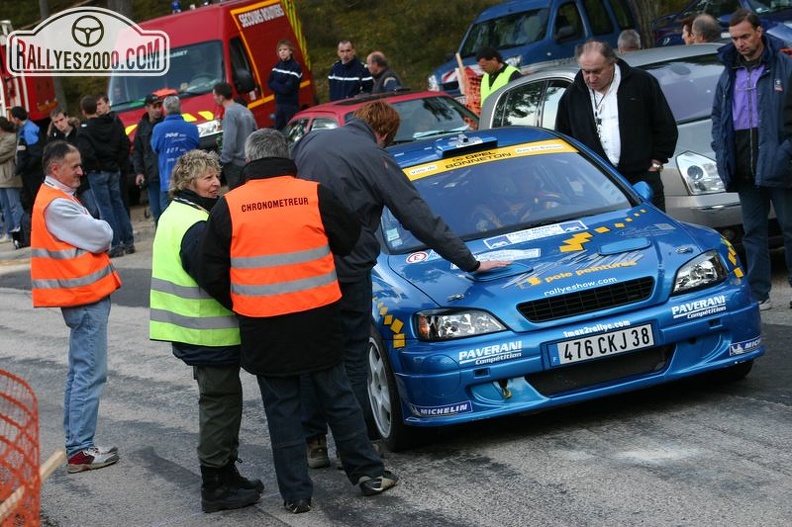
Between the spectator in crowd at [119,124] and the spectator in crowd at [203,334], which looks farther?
the spectator in crowd at [119,124]

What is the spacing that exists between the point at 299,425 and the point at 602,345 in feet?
4.96

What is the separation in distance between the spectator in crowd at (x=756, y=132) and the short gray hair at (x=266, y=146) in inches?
139

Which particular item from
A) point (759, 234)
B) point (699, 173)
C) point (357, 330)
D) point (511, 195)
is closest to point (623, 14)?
point (699, 173)

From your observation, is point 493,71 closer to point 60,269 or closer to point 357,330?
point 60,269

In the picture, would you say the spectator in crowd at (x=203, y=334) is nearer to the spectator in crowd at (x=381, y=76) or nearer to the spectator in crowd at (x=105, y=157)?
the spectator in crowd at (x=381, y=76)

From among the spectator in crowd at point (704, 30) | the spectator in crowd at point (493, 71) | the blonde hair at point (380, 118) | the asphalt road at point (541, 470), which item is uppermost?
the blonde hair at point (380, 118)

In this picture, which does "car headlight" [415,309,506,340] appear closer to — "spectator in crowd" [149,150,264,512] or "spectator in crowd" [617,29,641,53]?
"spectator in crowd" [149,150,264,512]

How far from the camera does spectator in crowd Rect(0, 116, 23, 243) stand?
2064 cm

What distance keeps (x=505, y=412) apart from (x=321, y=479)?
0.93 meters

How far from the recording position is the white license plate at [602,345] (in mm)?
6434

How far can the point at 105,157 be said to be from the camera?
17266 mm

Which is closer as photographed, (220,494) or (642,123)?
(220,494)

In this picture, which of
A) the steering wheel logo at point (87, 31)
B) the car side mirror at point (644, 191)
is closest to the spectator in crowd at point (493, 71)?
the car side mirror at point (644, 191)

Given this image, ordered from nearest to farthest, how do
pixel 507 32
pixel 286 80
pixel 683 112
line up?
pixel 683 112, pixel 286 80, pixel 507 32
